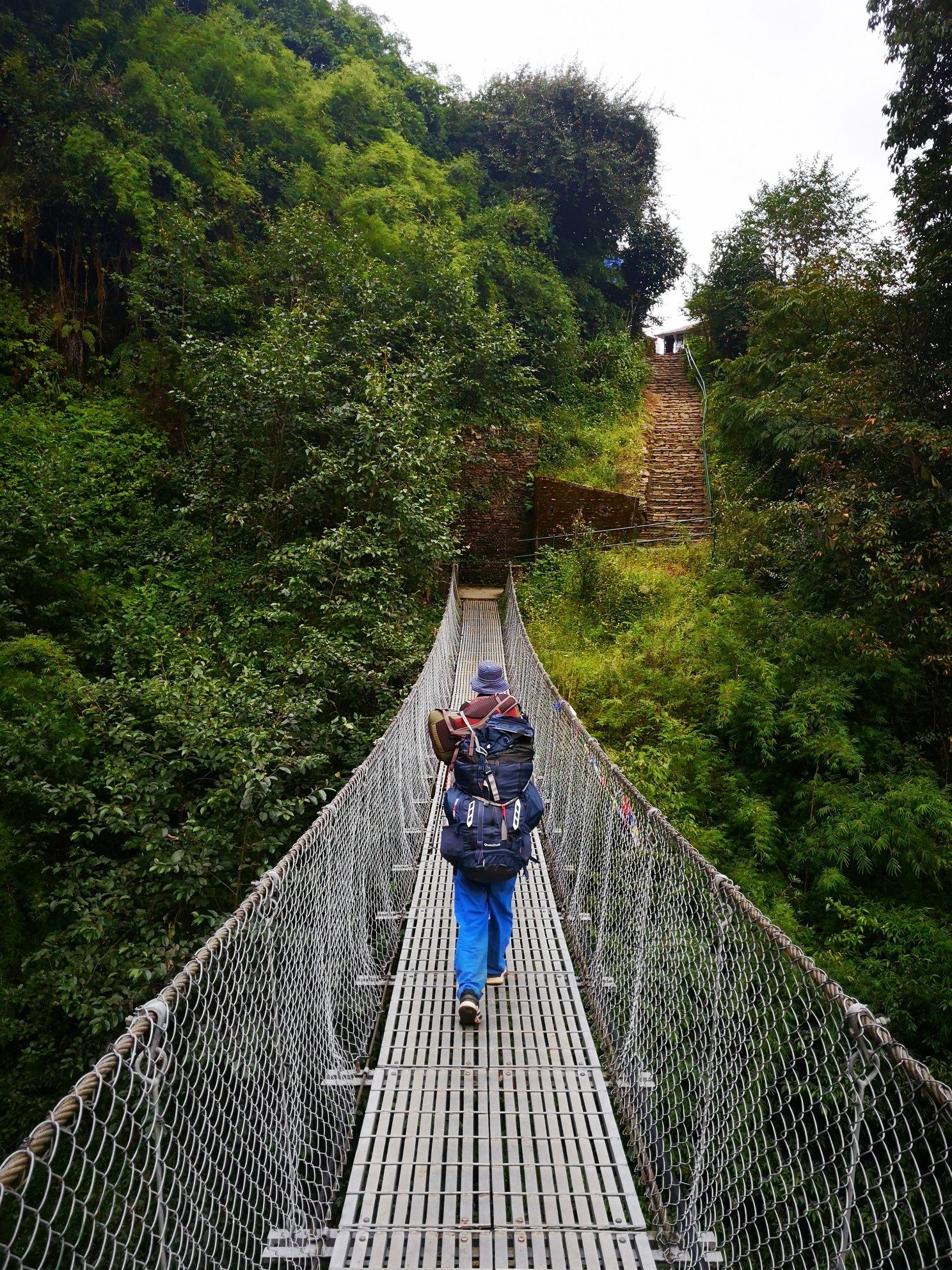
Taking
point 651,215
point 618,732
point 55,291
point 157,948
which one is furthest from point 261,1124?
point 651,215

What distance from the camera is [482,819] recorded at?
2713mm

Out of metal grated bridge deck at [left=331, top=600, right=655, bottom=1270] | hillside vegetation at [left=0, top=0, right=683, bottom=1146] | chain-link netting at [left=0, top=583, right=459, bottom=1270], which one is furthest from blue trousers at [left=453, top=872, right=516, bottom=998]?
hillside vegetation at [left=0, top=0, right=683, bottom=1146]

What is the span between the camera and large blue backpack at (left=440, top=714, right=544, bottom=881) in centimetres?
271

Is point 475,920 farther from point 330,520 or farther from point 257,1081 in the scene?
point 330,520

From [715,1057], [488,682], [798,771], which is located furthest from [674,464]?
[715,1057]

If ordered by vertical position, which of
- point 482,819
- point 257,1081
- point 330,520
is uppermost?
point 330,520

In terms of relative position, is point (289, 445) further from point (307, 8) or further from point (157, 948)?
point (307, 8)

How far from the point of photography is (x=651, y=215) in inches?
727

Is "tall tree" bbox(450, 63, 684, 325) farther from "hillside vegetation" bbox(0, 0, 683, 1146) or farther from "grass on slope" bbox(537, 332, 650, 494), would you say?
"hillside vegetation" bbox(0, 0, 683, 1146)

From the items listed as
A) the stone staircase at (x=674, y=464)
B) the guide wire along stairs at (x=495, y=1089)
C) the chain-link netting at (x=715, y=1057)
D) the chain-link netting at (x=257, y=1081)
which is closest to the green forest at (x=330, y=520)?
the stone staircase at (x=674, y=464)

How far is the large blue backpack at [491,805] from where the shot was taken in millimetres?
2711

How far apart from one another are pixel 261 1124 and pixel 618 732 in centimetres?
513

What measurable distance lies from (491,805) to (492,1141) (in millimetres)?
1056

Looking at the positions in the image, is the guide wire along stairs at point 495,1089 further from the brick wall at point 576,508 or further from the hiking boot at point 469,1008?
the brick wall at point 576,508
